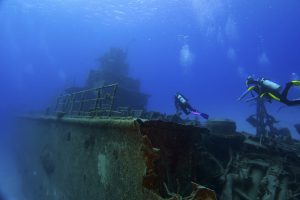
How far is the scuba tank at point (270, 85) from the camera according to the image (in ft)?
23.7

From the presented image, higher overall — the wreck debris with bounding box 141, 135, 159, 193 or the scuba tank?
the scuba tank

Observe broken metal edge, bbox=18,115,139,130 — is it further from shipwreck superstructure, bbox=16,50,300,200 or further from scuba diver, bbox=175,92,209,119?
scuba diver, bbox=175,92,209,119

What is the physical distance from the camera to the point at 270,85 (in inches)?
290

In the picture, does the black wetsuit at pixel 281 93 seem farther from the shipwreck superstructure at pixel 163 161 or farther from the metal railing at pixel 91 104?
the metal railing at pixel 91 104

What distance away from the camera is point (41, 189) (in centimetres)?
1266

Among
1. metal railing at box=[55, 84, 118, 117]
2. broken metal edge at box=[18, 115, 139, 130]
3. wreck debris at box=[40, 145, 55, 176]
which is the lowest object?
wreck debris at box=[40, 145, 55, 176]

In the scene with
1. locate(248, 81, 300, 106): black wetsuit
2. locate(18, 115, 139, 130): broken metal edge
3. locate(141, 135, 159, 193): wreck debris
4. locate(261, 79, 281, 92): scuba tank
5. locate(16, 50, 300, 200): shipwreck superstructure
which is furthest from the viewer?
locate(261, 79, 281, 92): scuba tank

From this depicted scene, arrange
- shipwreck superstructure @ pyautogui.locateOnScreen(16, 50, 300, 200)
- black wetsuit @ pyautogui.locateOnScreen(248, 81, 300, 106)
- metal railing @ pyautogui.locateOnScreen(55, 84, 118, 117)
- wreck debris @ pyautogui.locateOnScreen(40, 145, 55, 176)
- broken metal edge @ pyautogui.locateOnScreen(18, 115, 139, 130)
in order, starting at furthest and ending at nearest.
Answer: wreck debris @ pyautogui.locateOnScreen(40, 145, 55, 176) < metal railing @ pyautogui.locateOnScreen(55, 84, 118, 117) < black wetsuit @ pyautogui.locateOnScreen(248, 81, 300, 106) < broken metal edge @ pyautogui.locateOnScreen(18, 115, 139, 130) < shipwreck superstructure @ pyautogui.locateOnScreen(16, 50, 300, 200)

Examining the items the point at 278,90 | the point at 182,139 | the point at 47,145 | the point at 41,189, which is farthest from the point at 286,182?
the point at 41,189

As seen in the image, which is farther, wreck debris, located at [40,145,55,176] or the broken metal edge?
wreck debris, located at [40,145,55,176]

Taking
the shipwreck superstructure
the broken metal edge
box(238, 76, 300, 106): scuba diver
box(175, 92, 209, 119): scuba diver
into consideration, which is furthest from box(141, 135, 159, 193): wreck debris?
box(175, 92, 209, 119): scuba diver

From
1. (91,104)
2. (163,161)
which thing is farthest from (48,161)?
(91,104)

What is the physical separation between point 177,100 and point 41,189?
23.5 feet

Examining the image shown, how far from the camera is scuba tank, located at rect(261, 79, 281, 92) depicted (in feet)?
23.7
